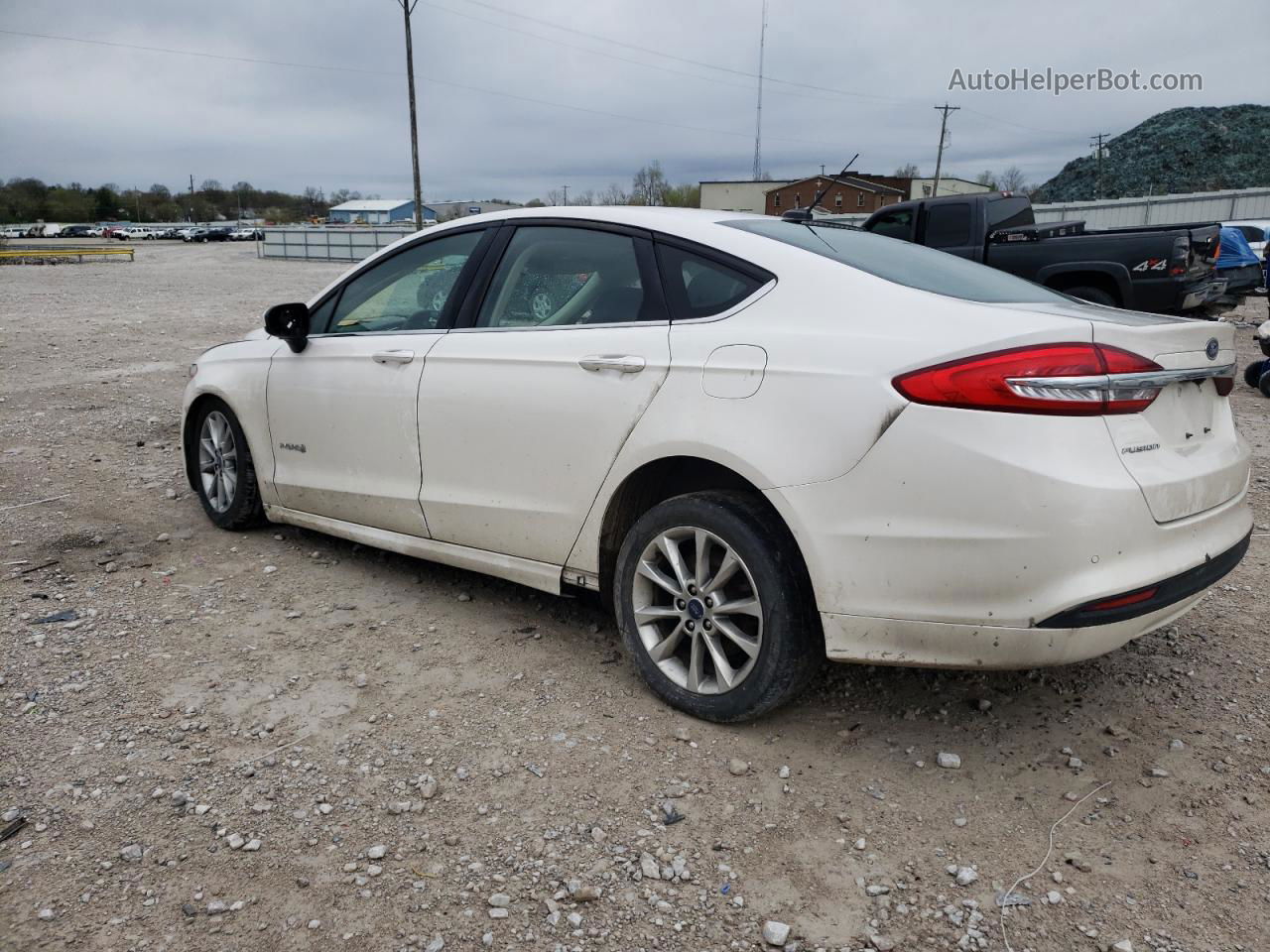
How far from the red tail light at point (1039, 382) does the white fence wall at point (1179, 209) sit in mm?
38387

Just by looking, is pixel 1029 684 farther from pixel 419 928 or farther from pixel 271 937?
pixel 271 937

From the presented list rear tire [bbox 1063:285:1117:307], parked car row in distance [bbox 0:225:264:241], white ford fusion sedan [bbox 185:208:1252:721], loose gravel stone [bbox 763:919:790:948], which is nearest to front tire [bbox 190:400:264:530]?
white ford fusion sedan [bbox 185:208:1252:721]

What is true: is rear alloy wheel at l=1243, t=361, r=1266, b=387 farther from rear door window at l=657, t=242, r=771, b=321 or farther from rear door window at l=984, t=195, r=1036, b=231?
rear door window at l=657, t=242, r=771, b=321

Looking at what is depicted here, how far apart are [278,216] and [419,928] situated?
341 ft

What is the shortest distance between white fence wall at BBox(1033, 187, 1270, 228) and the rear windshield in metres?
37.4

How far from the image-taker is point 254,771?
9.48 ft

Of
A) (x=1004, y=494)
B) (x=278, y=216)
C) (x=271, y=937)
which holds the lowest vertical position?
(x=271, y=937)

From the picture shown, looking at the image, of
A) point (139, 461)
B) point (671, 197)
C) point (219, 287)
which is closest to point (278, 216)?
point (671, 197)

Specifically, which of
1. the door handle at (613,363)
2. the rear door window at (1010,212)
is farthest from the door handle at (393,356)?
the rear door window at (1010,212)

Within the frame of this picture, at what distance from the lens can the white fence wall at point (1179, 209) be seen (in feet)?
121

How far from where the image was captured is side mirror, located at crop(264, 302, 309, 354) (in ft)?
14.9

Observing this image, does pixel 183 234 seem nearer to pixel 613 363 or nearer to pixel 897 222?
pixel 897 222

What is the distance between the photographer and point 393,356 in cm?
402

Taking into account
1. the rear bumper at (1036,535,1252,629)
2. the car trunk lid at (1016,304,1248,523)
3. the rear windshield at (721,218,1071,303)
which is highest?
the rear windshield at (721,218,1071,303)
